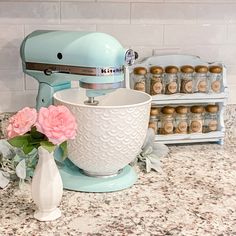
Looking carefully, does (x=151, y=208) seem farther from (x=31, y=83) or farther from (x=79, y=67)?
(x=31, y=83)

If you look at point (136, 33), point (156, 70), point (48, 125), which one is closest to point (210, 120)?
point (156, 70)

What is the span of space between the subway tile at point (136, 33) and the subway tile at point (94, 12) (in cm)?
2

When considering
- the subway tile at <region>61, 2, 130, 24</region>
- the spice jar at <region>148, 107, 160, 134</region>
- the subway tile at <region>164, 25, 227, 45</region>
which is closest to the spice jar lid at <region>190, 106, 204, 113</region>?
the spice jar at <region>148, 107, 160, 134</region>

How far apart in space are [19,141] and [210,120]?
2.42ft

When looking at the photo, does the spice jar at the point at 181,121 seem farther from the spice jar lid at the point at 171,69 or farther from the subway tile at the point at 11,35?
the subway tile at the point at 11,35

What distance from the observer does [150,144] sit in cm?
136

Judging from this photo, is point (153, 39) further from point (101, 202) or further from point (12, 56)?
point (101, 202)

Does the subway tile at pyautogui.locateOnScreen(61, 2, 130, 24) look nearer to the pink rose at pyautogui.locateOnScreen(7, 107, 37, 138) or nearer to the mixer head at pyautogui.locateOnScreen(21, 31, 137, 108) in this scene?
the mixer head at pyautogui.locateOnScreen(21, 31, 137, 108)

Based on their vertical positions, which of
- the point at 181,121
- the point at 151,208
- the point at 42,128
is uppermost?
the point at 42,128

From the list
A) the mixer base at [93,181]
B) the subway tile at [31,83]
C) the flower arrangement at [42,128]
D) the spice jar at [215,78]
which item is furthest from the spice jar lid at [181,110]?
the flower arrangement at [42,128]

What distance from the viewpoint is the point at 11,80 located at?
1429 millimetres

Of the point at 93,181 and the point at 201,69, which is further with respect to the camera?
the point at 201,69

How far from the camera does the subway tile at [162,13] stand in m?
1.47

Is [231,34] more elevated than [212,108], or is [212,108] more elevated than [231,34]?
[231,34]
